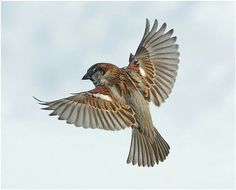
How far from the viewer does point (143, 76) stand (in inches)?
300

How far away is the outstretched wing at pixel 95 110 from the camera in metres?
6.35

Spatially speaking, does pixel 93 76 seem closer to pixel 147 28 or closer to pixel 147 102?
pixel 147 102

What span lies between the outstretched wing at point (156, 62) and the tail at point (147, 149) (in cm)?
56

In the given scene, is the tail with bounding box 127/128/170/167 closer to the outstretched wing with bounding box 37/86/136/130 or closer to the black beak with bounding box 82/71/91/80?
the outstretched wing with bounding box 37/86/136/130

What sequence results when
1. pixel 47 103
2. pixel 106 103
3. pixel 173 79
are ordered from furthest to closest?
pixel 173 79 → pixel 106 103 → pixel 47 103

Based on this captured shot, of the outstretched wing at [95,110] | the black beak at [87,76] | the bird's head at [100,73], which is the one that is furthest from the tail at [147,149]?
the black beak at [87,76]

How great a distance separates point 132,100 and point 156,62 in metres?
1.63

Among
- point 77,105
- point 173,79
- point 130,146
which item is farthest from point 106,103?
point 173,79

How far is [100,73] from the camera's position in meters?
7.16

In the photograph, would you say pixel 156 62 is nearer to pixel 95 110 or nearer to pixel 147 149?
pixel 147 149

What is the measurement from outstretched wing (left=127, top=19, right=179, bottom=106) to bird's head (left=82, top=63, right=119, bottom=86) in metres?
0.47

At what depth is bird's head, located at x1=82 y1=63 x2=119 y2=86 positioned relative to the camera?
7062mm

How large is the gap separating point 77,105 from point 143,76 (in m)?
1.33

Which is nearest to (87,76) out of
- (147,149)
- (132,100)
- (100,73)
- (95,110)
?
(100,73)
